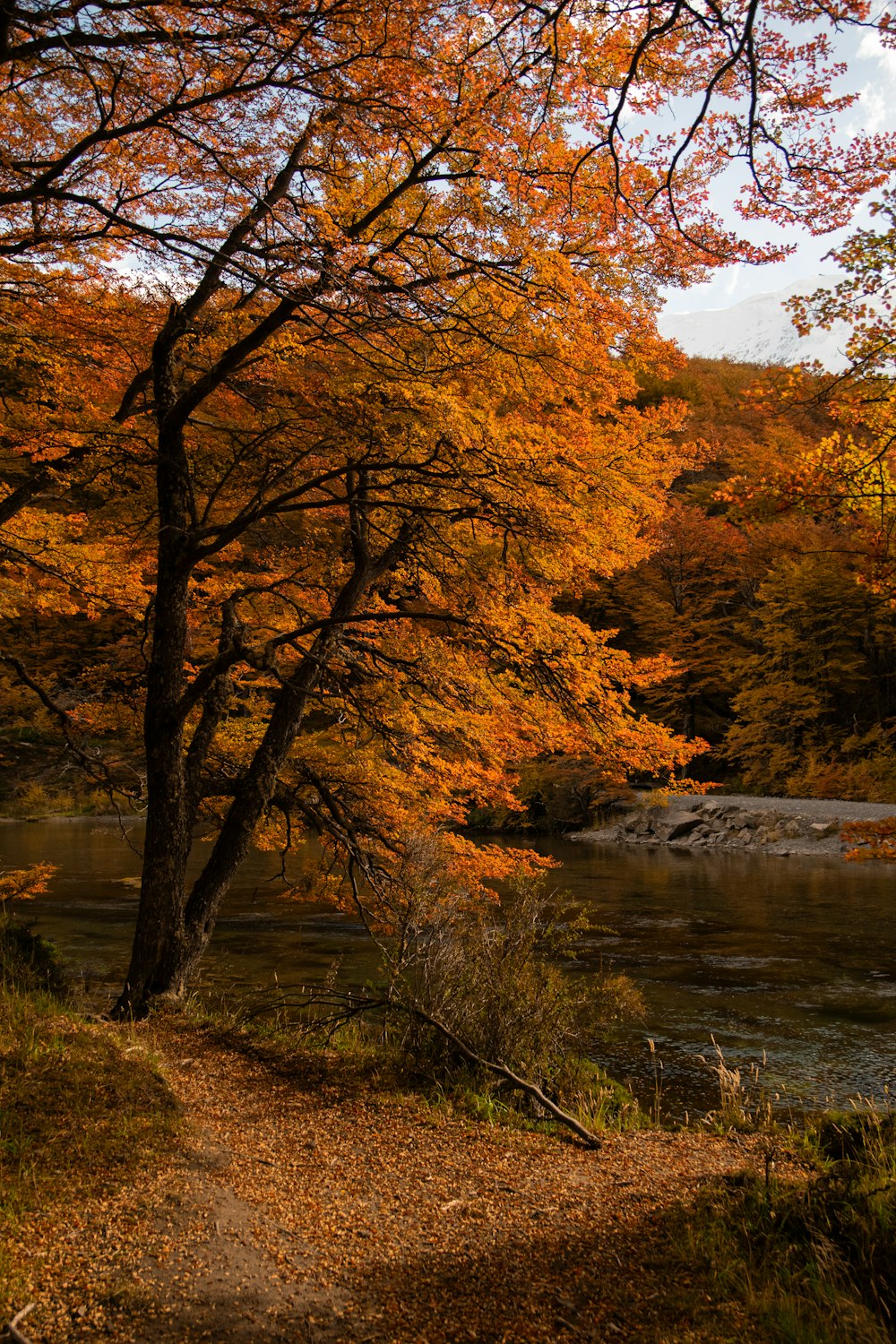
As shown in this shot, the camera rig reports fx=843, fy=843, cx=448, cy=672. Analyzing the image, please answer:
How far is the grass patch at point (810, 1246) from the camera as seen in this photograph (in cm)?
249

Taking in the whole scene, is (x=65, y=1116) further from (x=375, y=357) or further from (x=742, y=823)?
(x=742, y=823)

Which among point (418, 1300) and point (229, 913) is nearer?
point (418, 1300)

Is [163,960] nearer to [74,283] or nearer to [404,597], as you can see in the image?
[404,597]

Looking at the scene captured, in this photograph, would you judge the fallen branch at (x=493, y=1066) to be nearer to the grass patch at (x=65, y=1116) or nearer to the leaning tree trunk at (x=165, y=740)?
the grass patch at (x=65, y=1116)

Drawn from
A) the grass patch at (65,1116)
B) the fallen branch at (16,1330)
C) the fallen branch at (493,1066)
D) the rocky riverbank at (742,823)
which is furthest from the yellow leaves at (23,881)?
the rocky riverbank at (742,823)

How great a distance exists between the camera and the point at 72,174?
479cm

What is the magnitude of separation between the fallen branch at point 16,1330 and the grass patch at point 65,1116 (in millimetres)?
86

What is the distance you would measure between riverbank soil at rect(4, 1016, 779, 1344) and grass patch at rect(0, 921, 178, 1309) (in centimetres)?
8

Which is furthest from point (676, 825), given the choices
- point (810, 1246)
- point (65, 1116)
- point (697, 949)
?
point (65, 1116)

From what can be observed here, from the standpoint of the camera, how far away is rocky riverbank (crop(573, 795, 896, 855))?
67.7 ft

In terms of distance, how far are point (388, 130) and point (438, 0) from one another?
1.00m

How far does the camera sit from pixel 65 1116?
3639 mm

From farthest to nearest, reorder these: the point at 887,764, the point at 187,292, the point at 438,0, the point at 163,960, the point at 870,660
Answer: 1. the point at 870,660
2. the point at 887,764
3. the point at 163,960
4. the point at 187,292
5. the point at 438,0

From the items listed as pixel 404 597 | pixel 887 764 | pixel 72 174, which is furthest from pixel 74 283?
pixel 887 764
